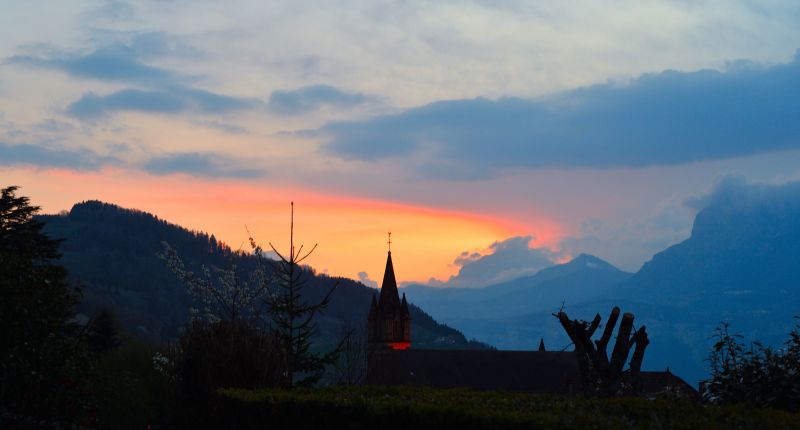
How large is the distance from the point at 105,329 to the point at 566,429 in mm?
69365

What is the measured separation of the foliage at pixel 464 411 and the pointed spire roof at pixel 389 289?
7981cm

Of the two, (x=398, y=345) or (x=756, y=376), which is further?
(x=398, y=345)

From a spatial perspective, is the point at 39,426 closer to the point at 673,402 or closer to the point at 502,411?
the point at 502,411

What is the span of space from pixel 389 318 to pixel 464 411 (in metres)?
85.8

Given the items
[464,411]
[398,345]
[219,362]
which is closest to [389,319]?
[398,345]

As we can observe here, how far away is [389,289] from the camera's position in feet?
322

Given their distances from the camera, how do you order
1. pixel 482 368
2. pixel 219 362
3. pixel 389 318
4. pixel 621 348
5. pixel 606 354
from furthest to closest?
pixel 389 318, pixel 482 368, pixel 606 354, pixel 621 348, pixel 219 362

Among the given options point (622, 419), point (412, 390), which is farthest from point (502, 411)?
point (412, 390)

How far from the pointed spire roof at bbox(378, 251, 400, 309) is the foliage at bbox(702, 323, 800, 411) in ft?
259

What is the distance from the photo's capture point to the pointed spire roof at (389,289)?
9781 cm

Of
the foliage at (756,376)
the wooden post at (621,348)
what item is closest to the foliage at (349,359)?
the wooden post at (621,348)

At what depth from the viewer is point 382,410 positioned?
13.3 metres

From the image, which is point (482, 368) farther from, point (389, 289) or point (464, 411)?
point (464, 411)

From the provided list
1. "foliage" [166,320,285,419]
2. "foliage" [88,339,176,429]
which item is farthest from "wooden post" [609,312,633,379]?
"foliage" [88,339,176,429]
